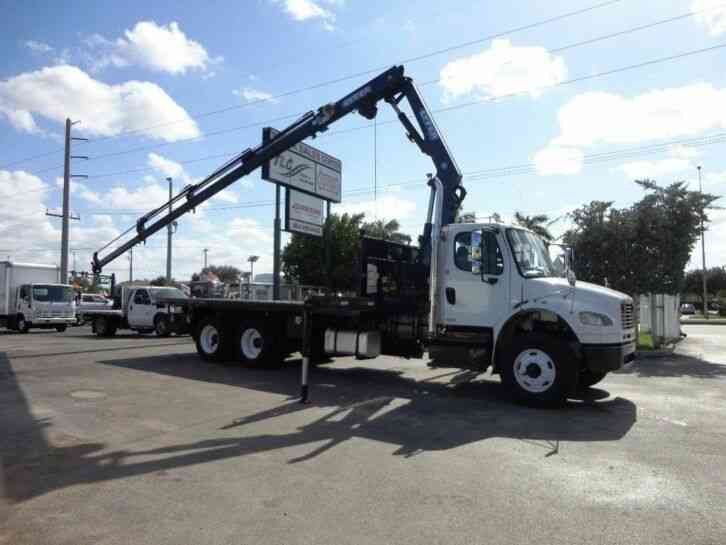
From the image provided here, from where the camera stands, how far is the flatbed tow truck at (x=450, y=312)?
873cm

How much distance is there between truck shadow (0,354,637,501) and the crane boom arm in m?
3.45

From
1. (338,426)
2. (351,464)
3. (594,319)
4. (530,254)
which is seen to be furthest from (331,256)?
(351,464)

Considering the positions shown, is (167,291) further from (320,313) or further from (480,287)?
(480,287)

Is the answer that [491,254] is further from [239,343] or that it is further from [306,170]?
[306,170]

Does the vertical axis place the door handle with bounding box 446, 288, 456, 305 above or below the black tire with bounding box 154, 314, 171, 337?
above

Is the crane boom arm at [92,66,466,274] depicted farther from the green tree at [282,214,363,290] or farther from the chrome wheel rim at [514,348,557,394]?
the green tree at [282,214,363,290]

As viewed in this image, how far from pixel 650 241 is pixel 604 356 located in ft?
36.9

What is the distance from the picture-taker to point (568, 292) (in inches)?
351

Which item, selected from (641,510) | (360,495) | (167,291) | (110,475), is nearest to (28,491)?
(110,475)

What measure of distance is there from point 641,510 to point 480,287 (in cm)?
541

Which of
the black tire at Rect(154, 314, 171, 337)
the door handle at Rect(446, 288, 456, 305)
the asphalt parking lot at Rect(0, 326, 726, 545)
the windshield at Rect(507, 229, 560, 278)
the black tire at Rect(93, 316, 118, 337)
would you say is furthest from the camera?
the black tire at Rect(93, 316, 118, 337)

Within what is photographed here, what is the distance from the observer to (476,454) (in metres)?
6.12

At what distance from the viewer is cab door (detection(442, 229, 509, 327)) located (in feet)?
31.1

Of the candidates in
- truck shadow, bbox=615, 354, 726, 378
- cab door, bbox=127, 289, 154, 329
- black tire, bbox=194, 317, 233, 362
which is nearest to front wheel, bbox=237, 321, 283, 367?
black tire, bbox=194, 317, 233, 362
